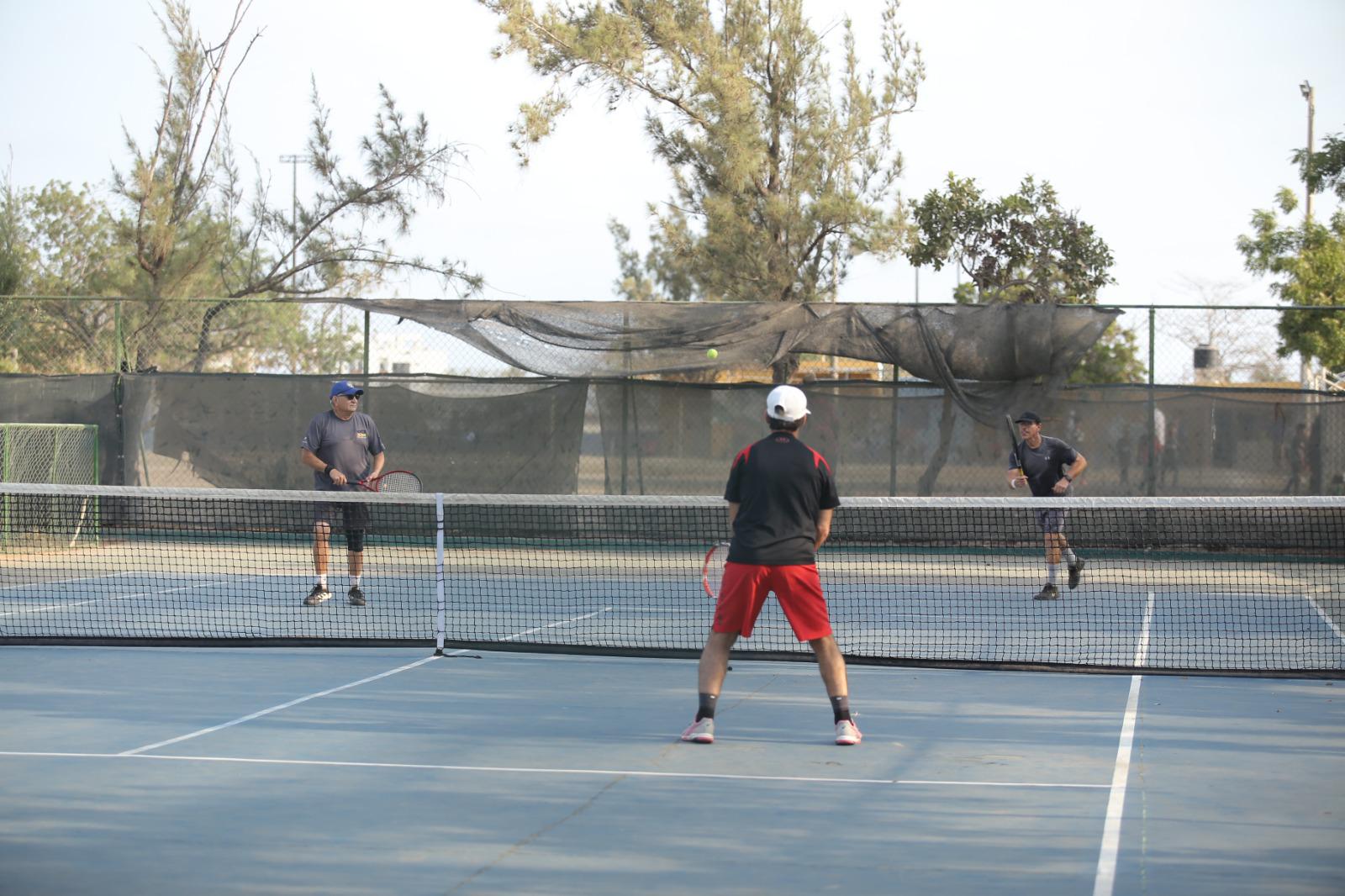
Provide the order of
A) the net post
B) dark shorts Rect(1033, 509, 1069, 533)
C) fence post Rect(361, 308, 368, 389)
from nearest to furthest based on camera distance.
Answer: the net post < dark shorts Rect(1033, 509, 1069, 533) < fence post Rect(361, 308, 368, 389)

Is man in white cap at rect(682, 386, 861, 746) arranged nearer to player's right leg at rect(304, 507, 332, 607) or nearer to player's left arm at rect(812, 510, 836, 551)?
player's left arm at rect(812, 510, 836, 551)

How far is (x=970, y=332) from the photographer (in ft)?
45.8

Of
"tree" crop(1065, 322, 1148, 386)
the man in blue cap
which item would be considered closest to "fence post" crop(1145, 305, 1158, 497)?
the man in blue cap

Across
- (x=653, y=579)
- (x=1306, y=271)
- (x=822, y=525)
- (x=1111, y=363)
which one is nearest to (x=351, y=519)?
(x=653, y=579)

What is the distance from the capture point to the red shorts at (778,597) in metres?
5.82

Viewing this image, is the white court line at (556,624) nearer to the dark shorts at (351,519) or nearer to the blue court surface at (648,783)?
the blue court surface at (648,783)

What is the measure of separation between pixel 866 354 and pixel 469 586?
4.86 metres

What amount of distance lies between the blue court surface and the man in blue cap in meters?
2.10

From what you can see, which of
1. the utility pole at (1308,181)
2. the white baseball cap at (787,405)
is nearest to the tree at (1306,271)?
the utility pole at (1308,181)

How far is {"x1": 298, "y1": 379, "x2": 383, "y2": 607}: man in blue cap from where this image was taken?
32.4 ft

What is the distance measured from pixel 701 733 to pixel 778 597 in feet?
2.13

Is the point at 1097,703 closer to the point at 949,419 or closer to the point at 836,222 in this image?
the point at 949,419

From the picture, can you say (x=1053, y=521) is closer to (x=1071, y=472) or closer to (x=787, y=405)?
(x=1071, y=472)

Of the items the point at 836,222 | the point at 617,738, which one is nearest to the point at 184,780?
the point at 617,738
